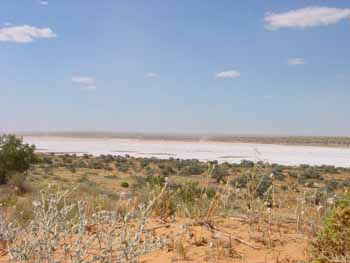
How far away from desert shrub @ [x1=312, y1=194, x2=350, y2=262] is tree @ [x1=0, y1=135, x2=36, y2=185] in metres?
16.2

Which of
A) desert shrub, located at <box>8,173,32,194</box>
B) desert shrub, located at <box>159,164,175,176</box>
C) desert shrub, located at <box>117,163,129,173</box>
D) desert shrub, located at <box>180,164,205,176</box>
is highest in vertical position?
desert shrub, located at <box>8,173,32,194</box>

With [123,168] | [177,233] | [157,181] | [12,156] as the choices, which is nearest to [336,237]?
[177,233]

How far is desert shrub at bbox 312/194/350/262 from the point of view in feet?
11.9

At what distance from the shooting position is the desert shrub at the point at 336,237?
362 centimetres

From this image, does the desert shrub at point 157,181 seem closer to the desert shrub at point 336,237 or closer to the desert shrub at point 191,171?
the desert shrub at point 336,237

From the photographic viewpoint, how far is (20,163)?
19469 mm

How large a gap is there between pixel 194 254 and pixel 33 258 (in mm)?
1721

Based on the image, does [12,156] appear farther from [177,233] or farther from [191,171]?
[177,233]

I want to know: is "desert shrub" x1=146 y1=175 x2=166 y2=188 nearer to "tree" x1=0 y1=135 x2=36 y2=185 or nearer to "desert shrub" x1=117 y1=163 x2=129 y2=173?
"tree" x1=0 y1=135 x2=36 y2=185

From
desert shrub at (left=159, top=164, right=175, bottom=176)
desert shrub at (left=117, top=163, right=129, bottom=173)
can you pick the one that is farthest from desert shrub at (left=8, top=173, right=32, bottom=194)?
desert shrub at (left=117, top=163, right=129, bottom=173)

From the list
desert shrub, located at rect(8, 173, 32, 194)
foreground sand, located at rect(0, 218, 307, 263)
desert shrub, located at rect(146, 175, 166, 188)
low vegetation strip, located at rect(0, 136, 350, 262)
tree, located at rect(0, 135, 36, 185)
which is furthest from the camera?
tree, located at rect(0, 135, 36, 185)

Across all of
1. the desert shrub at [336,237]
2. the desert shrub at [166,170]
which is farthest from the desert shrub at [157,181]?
the desert shrub at [166,170]

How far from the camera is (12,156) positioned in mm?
19188

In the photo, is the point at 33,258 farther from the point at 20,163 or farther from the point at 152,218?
the point at 20,163
